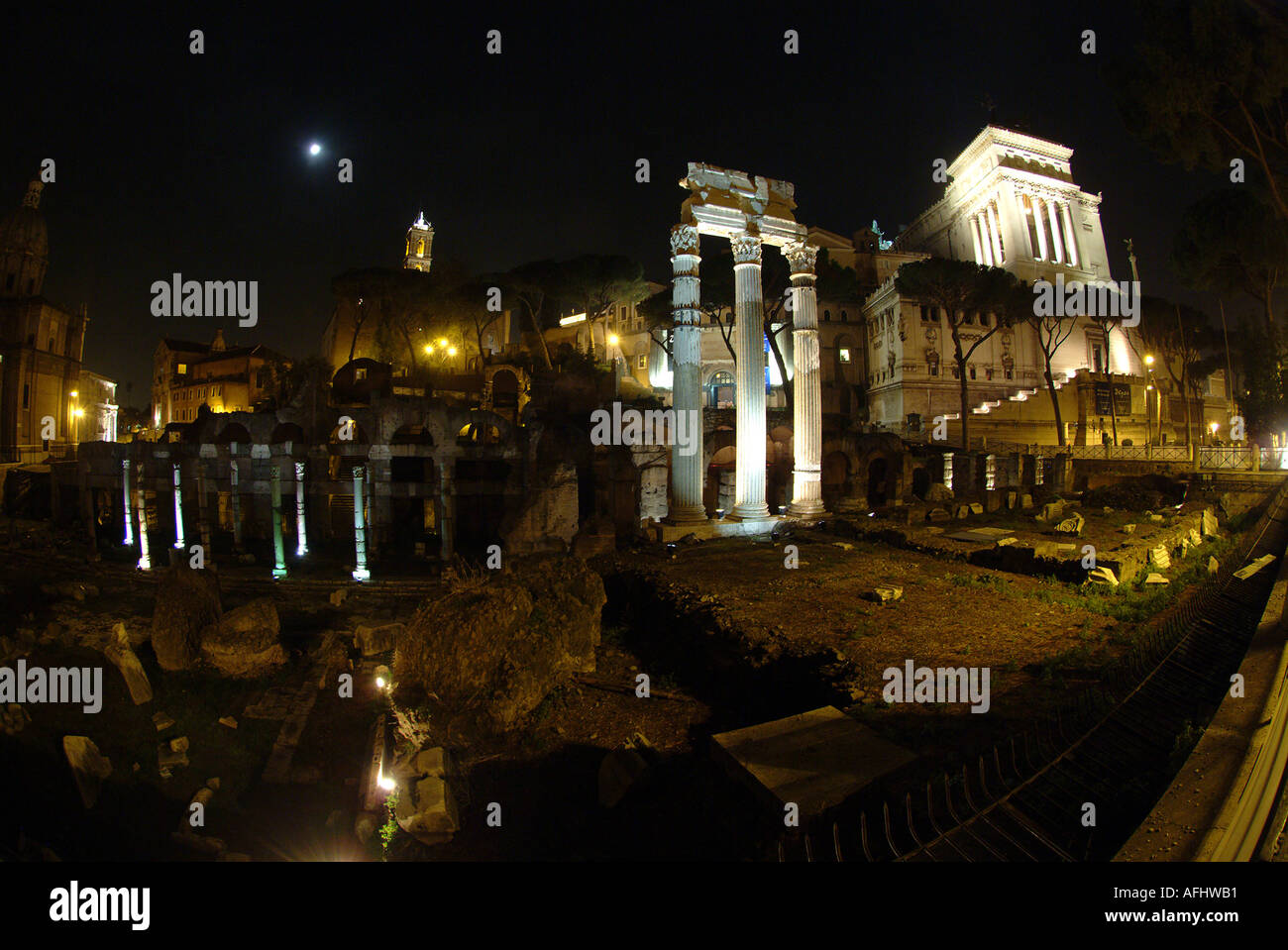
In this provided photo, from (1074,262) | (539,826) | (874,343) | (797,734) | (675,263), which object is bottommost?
(539,826)

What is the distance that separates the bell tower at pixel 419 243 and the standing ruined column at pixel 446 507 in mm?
55312

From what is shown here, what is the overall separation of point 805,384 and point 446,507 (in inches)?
489

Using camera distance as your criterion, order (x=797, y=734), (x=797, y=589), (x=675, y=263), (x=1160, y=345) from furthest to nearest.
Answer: (x=1160, y=345) → (x=675, y=263) → (x=797, y=589) → (x=797, y=734)

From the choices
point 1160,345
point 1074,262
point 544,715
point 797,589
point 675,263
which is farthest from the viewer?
point 1074,262

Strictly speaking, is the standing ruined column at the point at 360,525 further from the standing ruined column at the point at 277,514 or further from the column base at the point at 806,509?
the column base at the point at 806,509

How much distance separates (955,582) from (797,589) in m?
2.81

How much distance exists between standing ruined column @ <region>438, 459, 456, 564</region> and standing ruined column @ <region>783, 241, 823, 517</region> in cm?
1118

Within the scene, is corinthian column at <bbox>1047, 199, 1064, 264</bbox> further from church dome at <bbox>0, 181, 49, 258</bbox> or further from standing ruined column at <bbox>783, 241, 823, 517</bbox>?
church dome at <bbox>0, 181, 49, 258</bbox>

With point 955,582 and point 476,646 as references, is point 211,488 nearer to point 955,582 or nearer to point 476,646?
point 476,646

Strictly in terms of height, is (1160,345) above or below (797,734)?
above

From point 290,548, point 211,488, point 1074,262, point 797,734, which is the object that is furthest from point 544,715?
point 1074,262

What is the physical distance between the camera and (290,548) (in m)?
23.1

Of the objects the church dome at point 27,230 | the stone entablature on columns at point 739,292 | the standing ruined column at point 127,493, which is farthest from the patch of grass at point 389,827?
the church dome at point 27,230

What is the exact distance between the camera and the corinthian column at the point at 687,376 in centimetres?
1678
